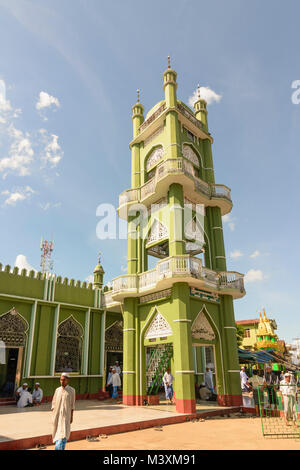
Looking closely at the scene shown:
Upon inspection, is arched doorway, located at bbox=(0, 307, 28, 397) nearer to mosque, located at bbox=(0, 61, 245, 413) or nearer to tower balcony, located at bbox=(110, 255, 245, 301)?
mosque, located at bbox=(0, 61, 245, 413)

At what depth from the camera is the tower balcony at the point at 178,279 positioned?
468 inches

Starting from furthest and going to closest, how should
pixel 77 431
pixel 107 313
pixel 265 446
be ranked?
pixel 107 313 → pixel 77 431 → pixel 265 446

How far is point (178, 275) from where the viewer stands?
1166cm

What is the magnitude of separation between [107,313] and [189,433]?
398 inches

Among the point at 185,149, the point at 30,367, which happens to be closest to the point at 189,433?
the point at 30,367

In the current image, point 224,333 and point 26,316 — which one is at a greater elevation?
point 26,316

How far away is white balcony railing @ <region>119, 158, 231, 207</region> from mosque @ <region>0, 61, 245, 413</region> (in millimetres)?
48

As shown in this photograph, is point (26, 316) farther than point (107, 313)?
No

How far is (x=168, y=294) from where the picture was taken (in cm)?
1274

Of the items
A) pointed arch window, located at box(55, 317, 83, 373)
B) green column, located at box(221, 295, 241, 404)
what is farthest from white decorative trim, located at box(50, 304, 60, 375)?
green column, located at box(221, 295, 241, 404)

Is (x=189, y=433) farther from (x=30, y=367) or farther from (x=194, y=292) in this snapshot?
(x=30, y=367)

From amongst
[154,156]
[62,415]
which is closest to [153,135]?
[154,156]

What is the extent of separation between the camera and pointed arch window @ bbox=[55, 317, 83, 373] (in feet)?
50.5

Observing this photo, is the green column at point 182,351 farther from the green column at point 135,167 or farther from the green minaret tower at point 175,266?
the green column at point 135,167
